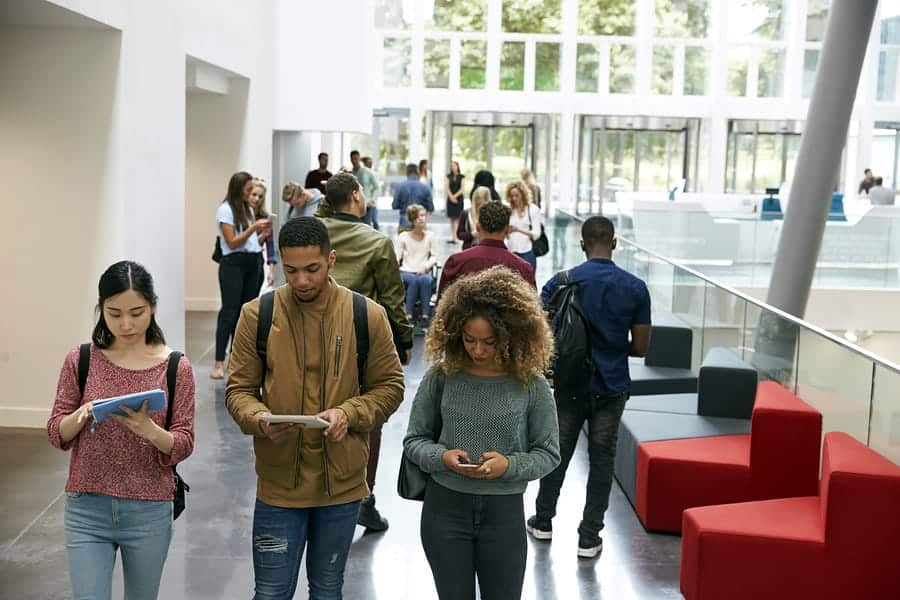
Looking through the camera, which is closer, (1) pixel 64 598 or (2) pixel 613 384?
(1) pixel 64 598

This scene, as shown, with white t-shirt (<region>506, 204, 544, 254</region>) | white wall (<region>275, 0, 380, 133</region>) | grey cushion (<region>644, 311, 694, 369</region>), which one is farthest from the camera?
white wall (<region>275, 0, 380, 133</region>)

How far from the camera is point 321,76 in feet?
60.1

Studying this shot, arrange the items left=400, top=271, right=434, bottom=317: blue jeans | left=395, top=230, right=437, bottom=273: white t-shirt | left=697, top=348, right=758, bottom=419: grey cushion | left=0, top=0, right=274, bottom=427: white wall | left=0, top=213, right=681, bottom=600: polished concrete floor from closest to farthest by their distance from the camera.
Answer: left=0, top=213, right=681, bottom=600: polished concrete floor < left=697, top=348, right=758, bottom=419: grey cushion < left=0, top=0, right=274, bottom=427: white wall < left=400, top=271, right=434, bottom=317: blue jeans < left=395, top=230, right=437, bottom=273: white t-shirt

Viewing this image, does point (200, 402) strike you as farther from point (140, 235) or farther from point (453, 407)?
point (453, 407)

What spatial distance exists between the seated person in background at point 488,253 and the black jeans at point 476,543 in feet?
11.2

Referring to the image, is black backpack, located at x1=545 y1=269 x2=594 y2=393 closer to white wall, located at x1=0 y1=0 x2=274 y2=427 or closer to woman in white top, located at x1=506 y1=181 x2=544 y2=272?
white wall, located at x1=0 y1=0 x2=274 y2=427

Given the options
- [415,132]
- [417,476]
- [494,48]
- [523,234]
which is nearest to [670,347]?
→ [523,234]

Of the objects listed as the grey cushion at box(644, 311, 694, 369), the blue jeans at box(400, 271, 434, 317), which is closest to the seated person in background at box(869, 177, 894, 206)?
the blue jeans at box(400, 271, 434, 317)

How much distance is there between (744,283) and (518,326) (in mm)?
15556

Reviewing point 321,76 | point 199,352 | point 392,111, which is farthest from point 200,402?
point 392,111

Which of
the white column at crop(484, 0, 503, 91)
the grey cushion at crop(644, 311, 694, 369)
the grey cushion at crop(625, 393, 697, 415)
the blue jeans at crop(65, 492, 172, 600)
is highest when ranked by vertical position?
the white column at crop(484, 0, 503, 91)

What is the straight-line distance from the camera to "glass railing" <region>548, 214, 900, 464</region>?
614 cm

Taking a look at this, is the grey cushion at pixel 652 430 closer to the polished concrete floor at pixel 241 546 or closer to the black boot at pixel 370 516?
the polished concrete floor at pixel 241 546

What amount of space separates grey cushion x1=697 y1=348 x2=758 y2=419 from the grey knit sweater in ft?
14.0
